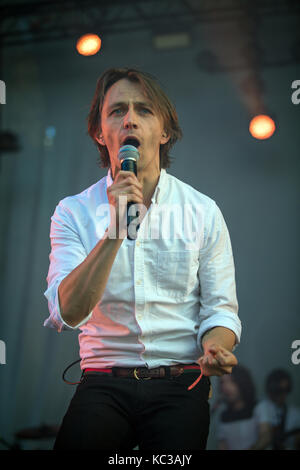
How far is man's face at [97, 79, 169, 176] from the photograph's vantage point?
1760mm

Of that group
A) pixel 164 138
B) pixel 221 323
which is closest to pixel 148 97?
pixel 164 138

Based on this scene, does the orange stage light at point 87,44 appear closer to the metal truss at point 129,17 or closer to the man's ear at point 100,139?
the metal truss at point 129,17

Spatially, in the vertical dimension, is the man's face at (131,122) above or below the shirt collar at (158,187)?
above

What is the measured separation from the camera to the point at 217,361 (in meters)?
1.35

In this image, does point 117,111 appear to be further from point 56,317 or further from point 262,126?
point 262,126

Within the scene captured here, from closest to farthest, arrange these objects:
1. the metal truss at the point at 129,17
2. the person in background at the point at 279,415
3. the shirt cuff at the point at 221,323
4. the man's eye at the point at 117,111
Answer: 1. the shirt cuff at the point at 221,323
2. the man's eye at the point at 117,111
3. the person in background at the point at 279,415
4. the metal truss at the point at 129,17

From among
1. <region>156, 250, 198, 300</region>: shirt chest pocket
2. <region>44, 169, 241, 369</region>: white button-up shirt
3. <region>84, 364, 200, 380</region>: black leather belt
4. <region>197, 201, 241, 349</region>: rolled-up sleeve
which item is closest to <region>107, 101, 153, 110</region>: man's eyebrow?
<region>44, 169, 241, 369</region>: white button-up shirt

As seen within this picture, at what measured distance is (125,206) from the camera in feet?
4.55

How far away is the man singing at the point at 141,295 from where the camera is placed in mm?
1426

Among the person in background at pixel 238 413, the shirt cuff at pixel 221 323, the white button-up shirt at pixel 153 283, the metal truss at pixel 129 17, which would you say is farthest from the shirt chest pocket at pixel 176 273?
the metal truss at pixel 129 17

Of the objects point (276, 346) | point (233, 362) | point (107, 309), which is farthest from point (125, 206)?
point (276, 346)

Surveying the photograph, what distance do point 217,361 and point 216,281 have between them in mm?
379

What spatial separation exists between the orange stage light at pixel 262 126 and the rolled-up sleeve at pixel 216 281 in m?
3.15

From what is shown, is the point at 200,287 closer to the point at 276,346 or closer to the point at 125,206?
the point at 125,206
